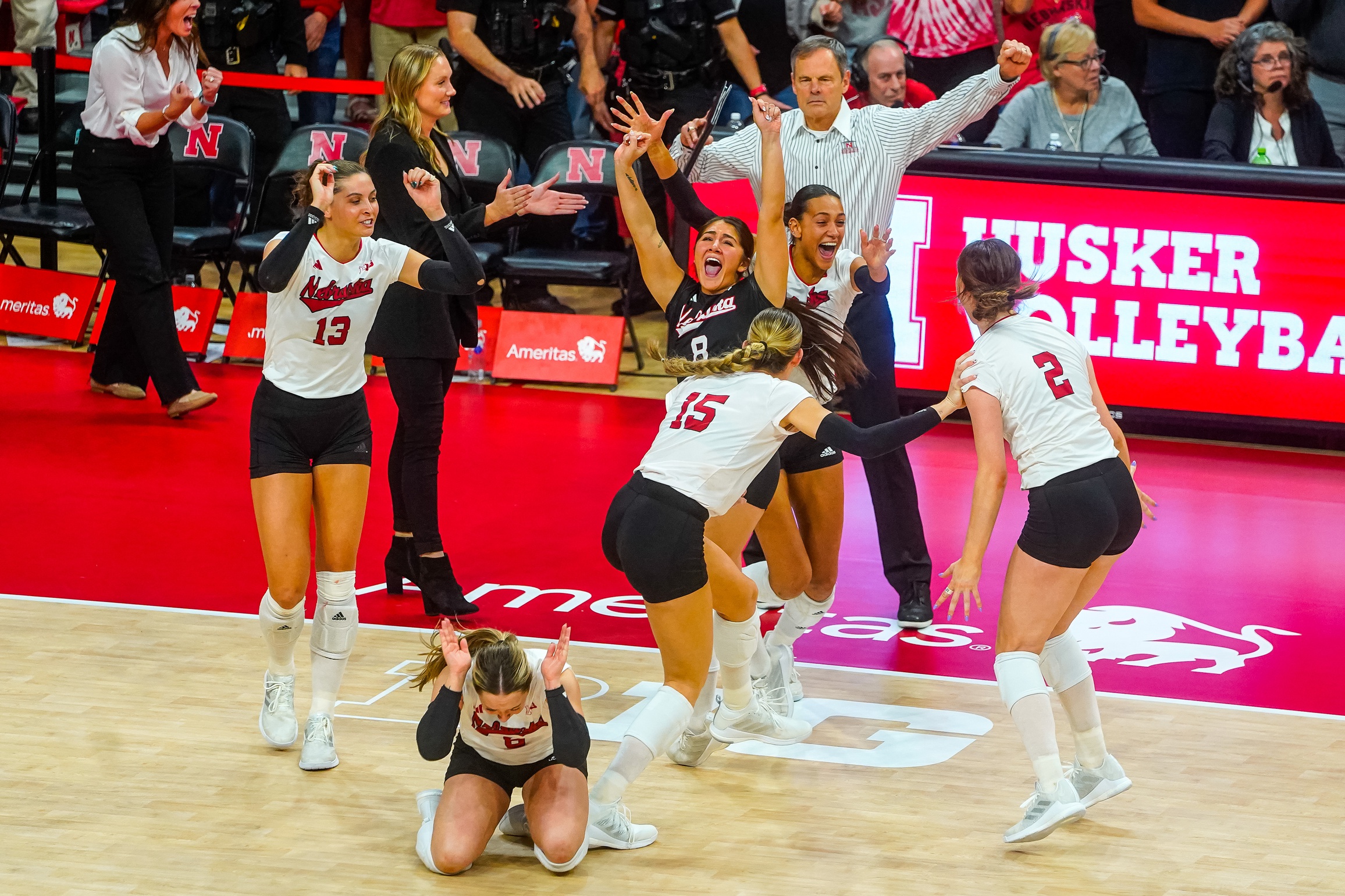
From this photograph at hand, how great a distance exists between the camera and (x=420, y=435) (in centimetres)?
648

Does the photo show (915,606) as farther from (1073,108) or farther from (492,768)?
(1073,108)

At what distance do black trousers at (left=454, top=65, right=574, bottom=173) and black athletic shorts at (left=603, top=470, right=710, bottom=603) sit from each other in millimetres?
6737

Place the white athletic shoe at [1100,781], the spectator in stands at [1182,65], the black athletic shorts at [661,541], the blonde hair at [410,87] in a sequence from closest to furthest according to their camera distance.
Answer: the black athletic shorts at [661,541], the white athletic shoe at [1100,781], the blonde hair at [410,87], the spectator in stands at [1182,65]

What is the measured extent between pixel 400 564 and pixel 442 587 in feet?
0.96

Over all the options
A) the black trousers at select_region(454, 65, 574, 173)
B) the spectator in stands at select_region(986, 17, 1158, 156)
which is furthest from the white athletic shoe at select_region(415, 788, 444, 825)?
the black trousers at select_region(454, 65, 574, 173)

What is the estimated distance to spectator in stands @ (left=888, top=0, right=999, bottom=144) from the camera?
10.9m

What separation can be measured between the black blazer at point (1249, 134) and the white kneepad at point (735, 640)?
18.6 feet

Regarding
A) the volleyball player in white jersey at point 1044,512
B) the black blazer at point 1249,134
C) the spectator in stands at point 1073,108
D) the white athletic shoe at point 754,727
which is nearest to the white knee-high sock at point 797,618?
the white athletic shoe at point 754,727

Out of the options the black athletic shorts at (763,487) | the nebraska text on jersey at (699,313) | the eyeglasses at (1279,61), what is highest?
the eyeglasses at (1279,61)

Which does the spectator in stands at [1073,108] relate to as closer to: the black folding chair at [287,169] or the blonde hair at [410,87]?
the black folding chair at [287,169]

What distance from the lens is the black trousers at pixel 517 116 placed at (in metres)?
11.2

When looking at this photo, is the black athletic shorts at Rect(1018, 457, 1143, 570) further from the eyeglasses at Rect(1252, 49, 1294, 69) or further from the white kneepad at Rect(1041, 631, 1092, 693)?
the eyeglasses at Rect(1252, 49, 1294, 69)

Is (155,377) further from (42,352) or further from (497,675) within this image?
(497,675)

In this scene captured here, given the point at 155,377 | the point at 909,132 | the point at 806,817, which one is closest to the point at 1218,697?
the point at 806,817
